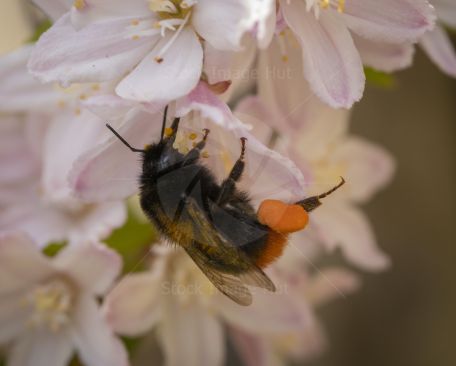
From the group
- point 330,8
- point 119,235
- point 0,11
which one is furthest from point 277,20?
point 0,11

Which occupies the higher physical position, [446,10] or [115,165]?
[446,10]

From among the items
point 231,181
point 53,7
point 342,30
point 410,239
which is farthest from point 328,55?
point 410,239

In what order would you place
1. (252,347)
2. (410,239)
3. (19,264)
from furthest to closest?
(410,239) → (252,347) → (19,264)

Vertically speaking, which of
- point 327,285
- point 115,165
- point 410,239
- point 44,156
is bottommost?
point 410,239

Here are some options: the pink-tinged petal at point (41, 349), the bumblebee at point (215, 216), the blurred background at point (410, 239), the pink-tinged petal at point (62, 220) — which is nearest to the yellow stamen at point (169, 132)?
the bumblebee at point (215, 216)

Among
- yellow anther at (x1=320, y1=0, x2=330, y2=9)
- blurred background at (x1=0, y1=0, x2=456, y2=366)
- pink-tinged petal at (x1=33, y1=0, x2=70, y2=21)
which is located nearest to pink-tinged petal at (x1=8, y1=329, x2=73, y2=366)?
pink-tinged petal at (x1=33, y1=0, x2=70, y2=21)

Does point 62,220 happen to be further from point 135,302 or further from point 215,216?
point 215,216

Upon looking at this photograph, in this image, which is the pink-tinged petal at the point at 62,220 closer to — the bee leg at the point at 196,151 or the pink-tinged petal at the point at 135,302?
the pink-tinged petal at the point at 135,302

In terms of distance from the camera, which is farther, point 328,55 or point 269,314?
point 269,314
